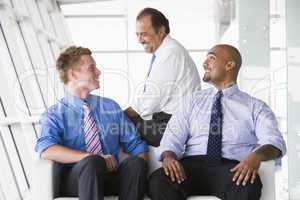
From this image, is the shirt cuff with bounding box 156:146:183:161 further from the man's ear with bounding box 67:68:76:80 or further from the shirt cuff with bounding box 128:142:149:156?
the man's ear with bounding box 67:68:76:80

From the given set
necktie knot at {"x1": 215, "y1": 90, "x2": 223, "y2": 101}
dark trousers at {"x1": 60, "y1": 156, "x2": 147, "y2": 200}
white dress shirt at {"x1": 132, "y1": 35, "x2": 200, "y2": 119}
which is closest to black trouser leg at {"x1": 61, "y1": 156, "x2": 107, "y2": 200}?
dark trousers at {"x1": 60, "y1": 156, "x2": 147, "y2": 200}

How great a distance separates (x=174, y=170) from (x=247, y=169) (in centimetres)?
36

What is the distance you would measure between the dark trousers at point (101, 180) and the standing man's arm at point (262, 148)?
1.53 ft

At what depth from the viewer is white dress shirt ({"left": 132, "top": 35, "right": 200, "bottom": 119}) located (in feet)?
9.66

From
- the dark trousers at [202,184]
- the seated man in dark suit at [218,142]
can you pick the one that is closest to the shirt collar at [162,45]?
the seated man in dark suit at [218,142]

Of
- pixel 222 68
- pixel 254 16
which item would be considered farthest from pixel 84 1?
pixel 222 68

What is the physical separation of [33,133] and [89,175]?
8.69 feet

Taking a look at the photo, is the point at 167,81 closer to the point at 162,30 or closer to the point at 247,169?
the point at 162,30

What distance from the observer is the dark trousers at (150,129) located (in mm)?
2838

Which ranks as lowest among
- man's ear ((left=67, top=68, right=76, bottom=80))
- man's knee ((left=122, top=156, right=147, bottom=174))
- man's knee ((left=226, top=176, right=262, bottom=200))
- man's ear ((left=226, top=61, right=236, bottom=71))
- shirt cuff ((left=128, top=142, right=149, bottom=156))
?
man's knee ((left=226, top=176, right=262, bottom=200))

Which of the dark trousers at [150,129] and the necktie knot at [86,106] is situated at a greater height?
the necktie knot at [86,106]

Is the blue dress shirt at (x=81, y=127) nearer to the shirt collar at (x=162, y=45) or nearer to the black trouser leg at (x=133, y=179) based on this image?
the black trouser leg at (x=133, y=179)

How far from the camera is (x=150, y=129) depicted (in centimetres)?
285

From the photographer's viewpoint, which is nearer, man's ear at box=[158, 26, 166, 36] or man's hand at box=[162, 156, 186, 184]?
man's hand at box=[162, 156, 186, 184]
